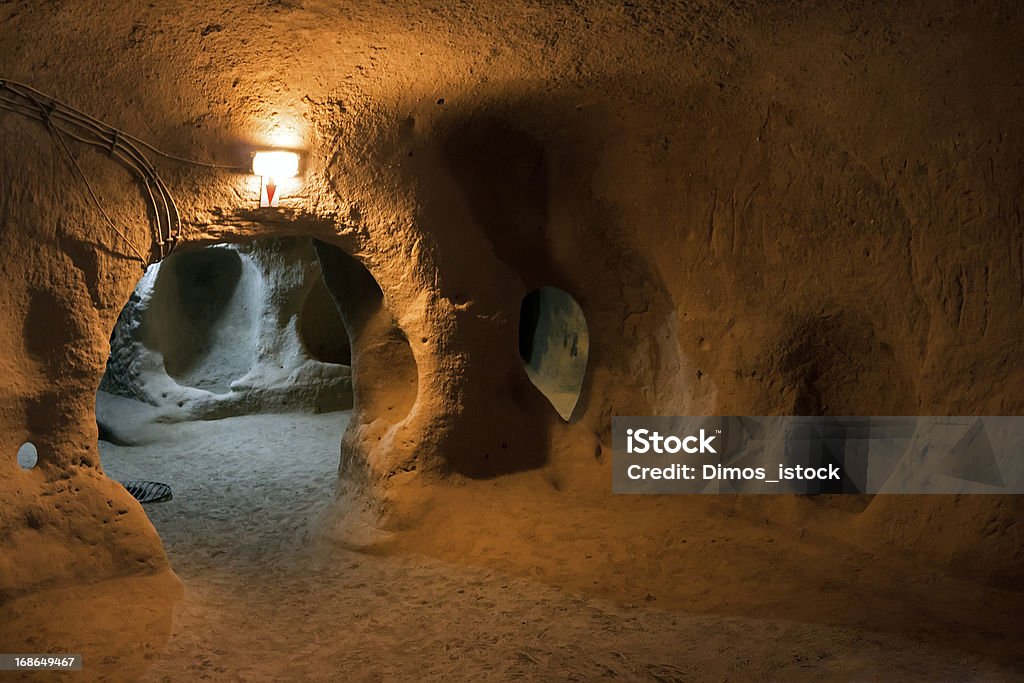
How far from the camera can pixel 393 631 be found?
3850 millimetres

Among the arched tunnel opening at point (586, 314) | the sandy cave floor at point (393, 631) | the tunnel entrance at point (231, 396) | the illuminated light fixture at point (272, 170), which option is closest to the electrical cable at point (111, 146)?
the arched tunnel opening at point (586, 314)

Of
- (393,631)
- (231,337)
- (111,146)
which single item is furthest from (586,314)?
(231,337)

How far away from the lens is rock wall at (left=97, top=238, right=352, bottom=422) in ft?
27.0

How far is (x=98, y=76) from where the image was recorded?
362cm

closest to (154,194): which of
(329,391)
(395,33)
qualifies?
(395,33)

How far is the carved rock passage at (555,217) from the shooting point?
3.62m

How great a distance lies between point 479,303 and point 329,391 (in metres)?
4.24

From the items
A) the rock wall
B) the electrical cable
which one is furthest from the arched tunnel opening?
the rock wall

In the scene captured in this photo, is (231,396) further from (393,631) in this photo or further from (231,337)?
(393,631)

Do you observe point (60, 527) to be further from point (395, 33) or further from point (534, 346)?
point (534, 346)

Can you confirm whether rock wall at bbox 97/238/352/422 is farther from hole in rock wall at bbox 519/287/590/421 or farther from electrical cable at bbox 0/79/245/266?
electrical cable at bbox 0/79/245/266

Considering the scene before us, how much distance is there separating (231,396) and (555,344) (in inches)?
144

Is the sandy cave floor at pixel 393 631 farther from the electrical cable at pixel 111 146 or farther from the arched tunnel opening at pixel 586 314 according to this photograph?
the electrical cable at pixel 111 146

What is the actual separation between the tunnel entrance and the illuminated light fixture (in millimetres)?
1607
